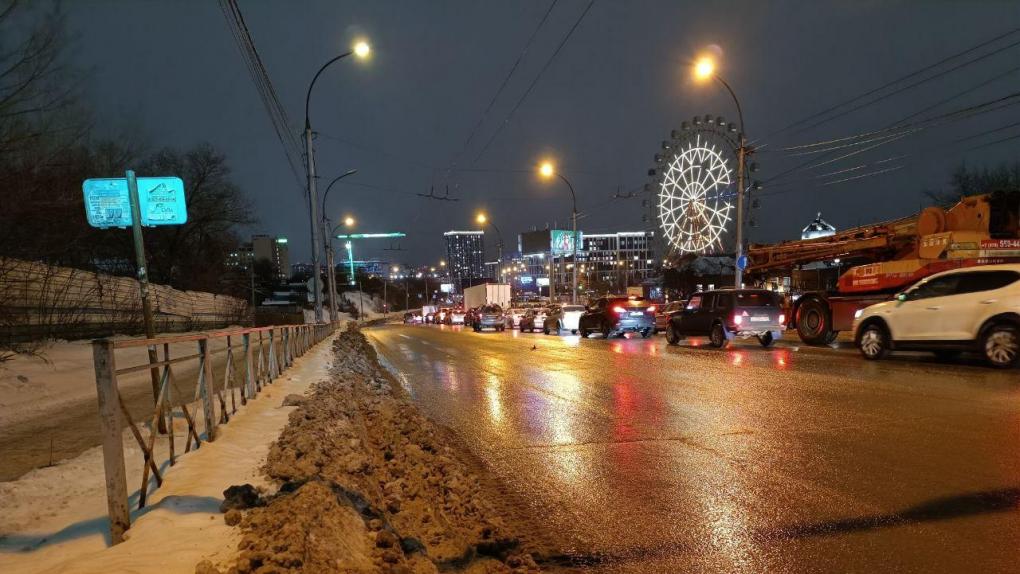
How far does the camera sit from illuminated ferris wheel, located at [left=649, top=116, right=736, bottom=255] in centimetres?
4469

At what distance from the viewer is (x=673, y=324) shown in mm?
18391

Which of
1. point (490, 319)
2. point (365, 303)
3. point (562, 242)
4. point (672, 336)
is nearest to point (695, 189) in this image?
point (562, 242)

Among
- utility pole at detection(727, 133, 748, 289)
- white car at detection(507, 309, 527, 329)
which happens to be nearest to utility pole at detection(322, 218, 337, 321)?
white car at detection(507, 309, 527, 329)

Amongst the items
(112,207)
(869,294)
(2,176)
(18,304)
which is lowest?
(869,294)

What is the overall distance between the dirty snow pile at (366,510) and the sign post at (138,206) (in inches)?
119

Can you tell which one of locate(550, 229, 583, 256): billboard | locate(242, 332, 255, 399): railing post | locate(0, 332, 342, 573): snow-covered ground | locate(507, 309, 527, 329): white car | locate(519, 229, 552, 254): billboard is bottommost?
locate(507, 309, 527, 329): white car

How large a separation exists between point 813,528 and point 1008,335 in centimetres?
883

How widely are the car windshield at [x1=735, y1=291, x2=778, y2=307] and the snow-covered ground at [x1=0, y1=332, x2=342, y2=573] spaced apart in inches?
522

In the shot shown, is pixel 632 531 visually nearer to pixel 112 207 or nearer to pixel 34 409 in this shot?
pixel 112 207

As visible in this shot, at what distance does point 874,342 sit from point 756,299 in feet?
13.9

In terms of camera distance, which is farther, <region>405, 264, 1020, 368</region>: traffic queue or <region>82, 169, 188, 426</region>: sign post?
<region>405, 264, 1020, 368</region>: traffic queue


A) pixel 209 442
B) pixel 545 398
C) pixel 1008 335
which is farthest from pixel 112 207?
pixel 1008 335

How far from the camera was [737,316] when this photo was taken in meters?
16.0

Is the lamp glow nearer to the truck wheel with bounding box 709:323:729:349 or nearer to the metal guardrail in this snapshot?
the truck wheel with bounding box 709:323:729:349
